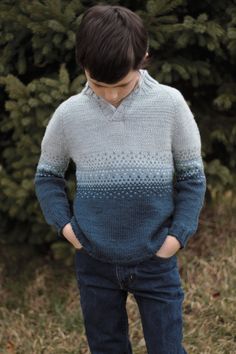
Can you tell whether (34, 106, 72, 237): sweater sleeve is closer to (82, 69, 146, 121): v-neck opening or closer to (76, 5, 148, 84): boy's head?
(82, 69, 146, 121): v-neck opening

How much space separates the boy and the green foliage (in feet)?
3.90

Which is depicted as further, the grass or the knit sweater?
the grass

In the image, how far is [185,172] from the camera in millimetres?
2279

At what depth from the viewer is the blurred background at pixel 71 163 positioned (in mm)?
3410

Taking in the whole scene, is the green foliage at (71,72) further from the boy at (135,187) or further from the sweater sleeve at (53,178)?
the boy at (135,187)

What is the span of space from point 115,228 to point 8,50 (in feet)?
6.33

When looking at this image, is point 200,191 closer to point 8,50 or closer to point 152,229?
point 152,229

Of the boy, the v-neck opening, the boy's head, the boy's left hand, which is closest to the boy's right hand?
the boy

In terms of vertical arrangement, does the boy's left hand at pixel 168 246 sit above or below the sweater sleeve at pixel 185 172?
below

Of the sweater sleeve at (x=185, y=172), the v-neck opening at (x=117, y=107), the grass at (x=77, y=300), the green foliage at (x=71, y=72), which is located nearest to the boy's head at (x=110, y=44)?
the v-neck opening at (x=117, y=107)

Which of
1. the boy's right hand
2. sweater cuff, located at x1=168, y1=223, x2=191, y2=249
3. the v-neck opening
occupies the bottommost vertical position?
the boy's right hand

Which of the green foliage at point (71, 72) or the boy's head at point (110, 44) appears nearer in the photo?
the boy's head at point (110, 44)

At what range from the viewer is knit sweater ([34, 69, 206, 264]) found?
2178 mm

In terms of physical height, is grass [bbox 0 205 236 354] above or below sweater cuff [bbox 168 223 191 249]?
below
